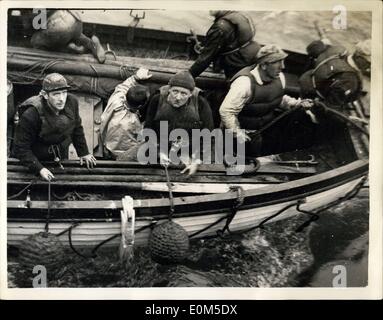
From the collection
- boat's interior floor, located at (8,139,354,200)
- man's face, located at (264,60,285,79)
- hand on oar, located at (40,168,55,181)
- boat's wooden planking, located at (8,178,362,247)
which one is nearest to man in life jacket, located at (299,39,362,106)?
man's face, located at (264,60,285,79)

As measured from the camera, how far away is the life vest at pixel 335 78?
326cm

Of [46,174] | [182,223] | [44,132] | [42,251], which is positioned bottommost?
[42,251]

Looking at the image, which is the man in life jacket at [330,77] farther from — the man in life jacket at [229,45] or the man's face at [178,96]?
the man's face at [178,96]

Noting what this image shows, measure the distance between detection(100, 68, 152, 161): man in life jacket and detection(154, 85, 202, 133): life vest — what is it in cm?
8

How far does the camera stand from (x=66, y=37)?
3.21 metres

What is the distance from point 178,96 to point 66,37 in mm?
593

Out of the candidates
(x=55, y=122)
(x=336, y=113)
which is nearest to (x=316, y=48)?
(x=336, y=113)

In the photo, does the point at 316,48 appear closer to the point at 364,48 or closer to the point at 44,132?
the point at 364,48

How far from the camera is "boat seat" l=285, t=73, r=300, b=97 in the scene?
10.7 feet

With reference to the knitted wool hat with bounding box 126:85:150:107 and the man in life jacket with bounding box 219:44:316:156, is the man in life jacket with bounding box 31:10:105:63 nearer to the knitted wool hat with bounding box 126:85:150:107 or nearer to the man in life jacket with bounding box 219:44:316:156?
the knitted wool hat with bounding box 126:85:150:107

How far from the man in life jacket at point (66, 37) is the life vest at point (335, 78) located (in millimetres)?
1033

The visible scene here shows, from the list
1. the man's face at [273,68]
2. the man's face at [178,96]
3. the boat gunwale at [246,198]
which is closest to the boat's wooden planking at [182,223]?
the boat gunwale at [246,198]
